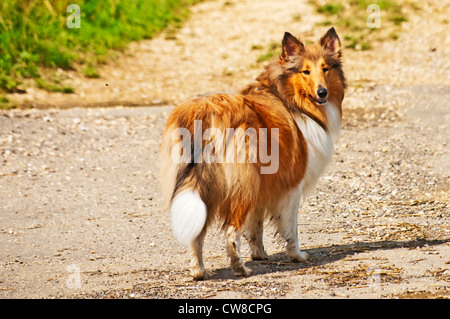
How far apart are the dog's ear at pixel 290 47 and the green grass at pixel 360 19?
8693 mm

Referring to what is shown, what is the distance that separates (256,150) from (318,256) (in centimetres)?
133

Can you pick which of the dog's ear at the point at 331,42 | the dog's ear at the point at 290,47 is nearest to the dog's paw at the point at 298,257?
the dog's ear at the point at 290,47

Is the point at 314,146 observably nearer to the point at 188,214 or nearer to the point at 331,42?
the point at 331,42

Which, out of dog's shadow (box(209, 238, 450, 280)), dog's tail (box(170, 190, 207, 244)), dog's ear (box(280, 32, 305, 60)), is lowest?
dog's shadow (box(209, 238, 450, 280))

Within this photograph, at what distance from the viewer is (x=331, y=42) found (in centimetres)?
613

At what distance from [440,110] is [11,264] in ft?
24.8

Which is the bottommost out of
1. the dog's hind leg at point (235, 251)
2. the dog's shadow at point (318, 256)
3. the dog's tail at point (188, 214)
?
the dog's shadow at point (318, 256)

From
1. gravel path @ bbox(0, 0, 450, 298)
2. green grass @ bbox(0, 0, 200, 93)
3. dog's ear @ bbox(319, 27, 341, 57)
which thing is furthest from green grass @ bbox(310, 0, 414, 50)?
dog's ear @ bbox(319, 27, 341, 57)

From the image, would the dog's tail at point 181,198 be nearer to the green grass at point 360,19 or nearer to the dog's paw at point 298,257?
the dog's paw at point 298,257

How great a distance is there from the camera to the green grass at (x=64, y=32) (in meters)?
12.4

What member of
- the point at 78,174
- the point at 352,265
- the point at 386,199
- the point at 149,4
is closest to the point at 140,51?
the point at 149,4

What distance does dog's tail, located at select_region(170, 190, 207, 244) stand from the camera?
493 cm

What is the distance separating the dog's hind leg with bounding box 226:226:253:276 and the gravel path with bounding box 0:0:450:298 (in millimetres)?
108

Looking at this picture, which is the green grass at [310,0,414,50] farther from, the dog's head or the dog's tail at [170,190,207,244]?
the dog's tail at [170,190,207,244]
